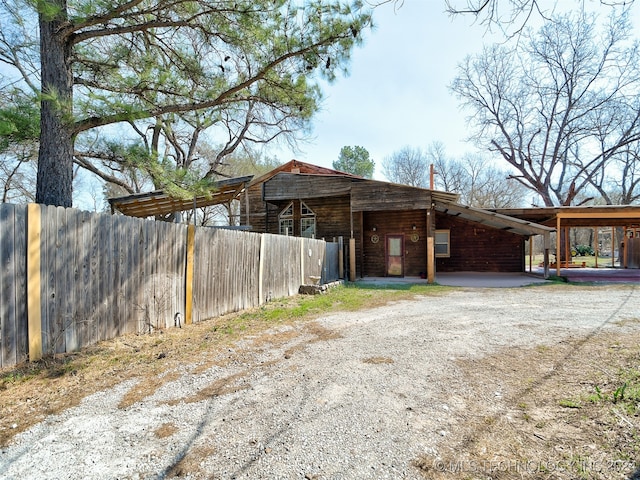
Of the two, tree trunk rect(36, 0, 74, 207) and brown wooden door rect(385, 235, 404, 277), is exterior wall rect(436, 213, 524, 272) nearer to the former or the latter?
brown wooden door rect(385, 235, 404, 277)

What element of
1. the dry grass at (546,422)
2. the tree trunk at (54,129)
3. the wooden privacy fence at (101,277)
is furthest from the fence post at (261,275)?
the dry grass at (546,422)

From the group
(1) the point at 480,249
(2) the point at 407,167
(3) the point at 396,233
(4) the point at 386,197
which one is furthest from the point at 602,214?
(2) the point at 407,167

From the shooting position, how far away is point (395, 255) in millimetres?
14688

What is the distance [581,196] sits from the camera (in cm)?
3753

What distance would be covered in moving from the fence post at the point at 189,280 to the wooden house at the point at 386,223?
693cm

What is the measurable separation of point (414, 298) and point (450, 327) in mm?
3393

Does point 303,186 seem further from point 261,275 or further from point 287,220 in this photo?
point 261,275

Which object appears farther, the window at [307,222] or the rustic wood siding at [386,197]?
the window at [307,222]

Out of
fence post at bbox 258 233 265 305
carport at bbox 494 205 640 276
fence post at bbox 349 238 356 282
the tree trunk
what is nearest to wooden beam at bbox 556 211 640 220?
carport at bbox 494 205 640 276

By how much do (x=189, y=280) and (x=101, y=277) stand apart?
1.47 m

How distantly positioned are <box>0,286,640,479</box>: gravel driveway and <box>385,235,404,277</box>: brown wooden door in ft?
31.8

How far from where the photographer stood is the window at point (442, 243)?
16.3 m

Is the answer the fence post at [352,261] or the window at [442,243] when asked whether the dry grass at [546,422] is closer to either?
the fence post at [352,261]

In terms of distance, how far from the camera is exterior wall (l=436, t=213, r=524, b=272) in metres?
15.9
